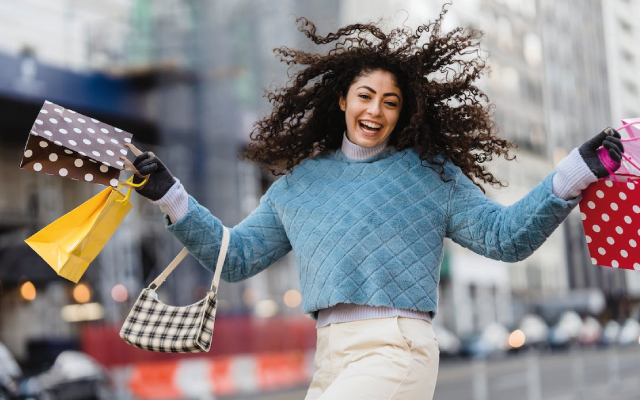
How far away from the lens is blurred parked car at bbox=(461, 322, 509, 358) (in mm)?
29578

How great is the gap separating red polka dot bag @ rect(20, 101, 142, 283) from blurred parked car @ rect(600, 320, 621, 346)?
29.3 meters

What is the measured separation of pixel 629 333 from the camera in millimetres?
27500

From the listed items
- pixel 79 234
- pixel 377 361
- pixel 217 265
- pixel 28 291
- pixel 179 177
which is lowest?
pixel 28 291

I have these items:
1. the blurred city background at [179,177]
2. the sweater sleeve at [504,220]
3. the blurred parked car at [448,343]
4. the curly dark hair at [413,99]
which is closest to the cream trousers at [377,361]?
the sweater sleeve at [504,220]

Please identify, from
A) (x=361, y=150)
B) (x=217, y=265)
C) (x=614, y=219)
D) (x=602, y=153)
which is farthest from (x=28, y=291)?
(x=602, y=153)

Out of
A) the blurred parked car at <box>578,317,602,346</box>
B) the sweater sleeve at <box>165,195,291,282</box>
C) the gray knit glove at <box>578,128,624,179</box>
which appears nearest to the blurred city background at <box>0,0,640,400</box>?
the blurred parked car at <box>578,317,602,346</box>

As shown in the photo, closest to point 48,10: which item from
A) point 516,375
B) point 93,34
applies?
point 93,34

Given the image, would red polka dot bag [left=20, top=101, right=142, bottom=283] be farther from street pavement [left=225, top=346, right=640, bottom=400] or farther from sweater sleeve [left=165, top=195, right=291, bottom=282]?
street pavement [left=225, top=346, right=640, bottom=400]

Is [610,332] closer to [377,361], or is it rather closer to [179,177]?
[179,177]

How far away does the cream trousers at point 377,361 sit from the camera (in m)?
3.05

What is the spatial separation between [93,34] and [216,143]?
3895 millimetres

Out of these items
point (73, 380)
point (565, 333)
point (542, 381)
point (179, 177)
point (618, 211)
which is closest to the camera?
point (618, 211)

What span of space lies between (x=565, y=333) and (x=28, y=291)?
1860 cm

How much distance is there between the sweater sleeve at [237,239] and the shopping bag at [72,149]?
32cm
